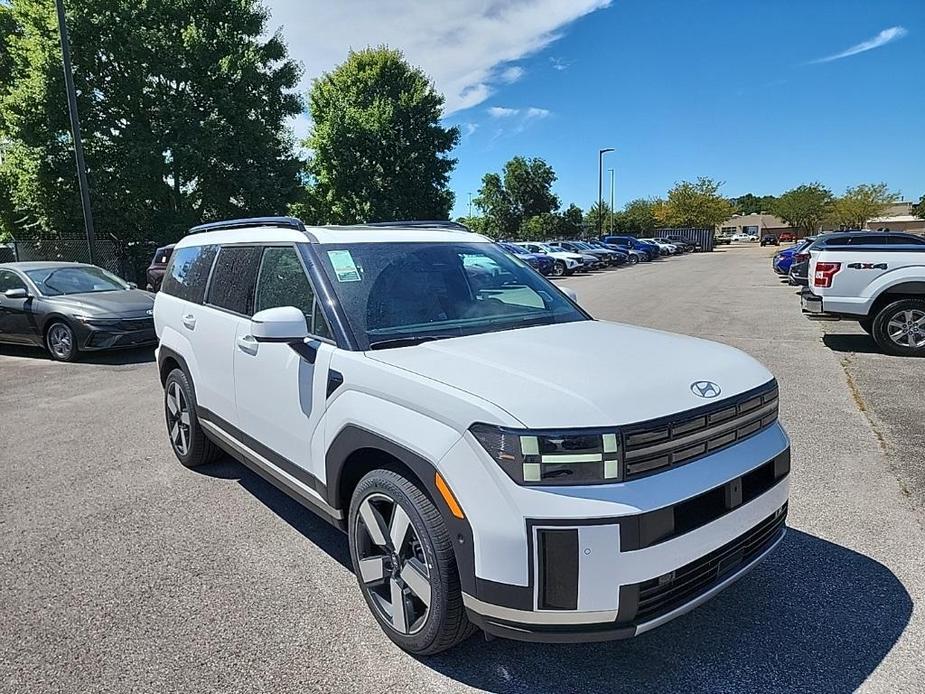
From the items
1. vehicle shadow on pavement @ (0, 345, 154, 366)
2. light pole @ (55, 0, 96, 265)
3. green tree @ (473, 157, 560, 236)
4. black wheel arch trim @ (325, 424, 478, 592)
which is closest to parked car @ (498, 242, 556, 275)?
light pole @ (55, 0, 96, 265)

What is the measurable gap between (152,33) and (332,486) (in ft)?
78.1

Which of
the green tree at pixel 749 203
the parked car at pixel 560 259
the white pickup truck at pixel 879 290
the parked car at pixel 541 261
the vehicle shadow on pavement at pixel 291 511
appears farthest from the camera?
the green tree at pixel 749 203

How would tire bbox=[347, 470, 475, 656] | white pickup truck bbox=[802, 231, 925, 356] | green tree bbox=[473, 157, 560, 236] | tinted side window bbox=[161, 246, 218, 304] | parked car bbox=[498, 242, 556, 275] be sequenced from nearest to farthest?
1. tire bbox=[347, 470, 475, 656]
2. tinted side window bbox=[161, 246, 218, 304]
3. white pickup truck bbox=[802, 231, 925, 356]
4. parked car bbox=[498, 242, 556, 275]
5. green tree bbox=[473, 157, 560, 236]

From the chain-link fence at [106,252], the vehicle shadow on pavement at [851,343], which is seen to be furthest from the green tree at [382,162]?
the vehicle shadow on pavement at [851,343]

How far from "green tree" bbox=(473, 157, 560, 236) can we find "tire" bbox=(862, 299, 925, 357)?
178 feet

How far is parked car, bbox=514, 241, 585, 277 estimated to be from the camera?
2886 cm

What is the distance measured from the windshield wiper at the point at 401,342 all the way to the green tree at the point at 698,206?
71.7m

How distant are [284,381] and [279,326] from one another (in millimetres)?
473

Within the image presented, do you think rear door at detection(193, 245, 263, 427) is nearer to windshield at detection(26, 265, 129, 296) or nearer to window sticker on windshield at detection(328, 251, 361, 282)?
window sticker on windshield at detection(328, 251, 361, 282)

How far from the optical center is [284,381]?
10.8 ft

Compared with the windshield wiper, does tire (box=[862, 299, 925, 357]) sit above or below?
below

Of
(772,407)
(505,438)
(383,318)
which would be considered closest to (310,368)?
(383,318)

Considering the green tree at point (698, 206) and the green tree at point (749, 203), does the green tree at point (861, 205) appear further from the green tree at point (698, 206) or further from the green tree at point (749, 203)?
the green tree at point (749, 203)

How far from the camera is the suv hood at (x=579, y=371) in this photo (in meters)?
2.20
